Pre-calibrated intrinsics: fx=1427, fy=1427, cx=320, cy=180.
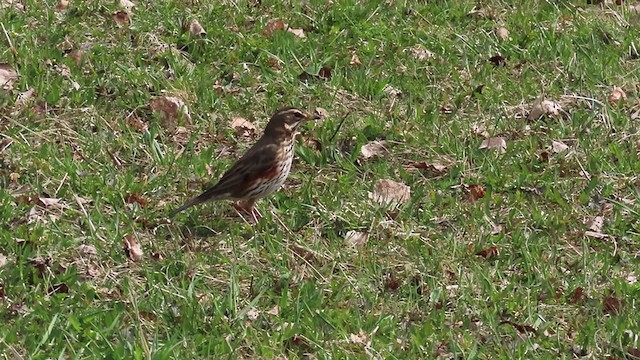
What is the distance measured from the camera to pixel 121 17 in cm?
1122

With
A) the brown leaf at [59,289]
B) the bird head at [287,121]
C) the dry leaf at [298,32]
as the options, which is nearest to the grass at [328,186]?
the brown leaf at [59,289]

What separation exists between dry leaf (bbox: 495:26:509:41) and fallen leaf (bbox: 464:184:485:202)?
102 inches

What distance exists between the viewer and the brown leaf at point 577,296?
7984mm

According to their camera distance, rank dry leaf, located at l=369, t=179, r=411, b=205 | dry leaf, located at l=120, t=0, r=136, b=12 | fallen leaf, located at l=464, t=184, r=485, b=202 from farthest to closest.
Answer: dry leaf, located at l=120, t=0, r=136, b=12, fallen leaf, located at l=464, t=184, r=485, b=202, dry leaf, located at l=369, t=179, r=411, b=205

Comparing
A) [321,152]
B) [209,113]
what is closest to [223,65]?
[209,113]

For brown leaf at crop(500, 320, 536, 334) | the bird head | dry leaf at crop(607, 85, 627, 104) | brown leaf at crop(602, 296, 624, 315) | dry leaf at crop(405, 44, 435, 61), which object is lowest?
dry leaf at crop(607, 85, 627, 104)

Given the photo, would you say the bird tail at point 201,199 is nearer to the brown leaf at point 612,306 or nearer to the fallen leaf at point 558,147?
the brown leaf at point 612,306

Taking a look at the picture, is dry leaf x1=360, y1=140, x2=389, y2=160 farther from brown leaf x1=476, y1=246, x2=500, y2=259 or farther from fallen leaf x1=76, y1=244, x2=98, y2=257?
fallen leaf x1=76, y1=244, x2=98, y2=257

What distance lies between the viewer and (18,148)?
9242 mm

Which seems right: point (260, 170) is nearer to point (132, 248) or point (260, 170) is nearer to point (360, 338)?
point (132, 248)

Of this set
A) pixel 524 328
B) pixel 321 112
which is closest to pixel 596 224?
pixel 524 328

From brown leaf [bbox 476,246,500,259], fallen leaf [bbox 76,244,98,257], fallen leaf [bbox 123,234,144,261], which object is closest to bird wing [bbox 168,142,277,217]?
fallen leaf [bbox 123,234,144,261]

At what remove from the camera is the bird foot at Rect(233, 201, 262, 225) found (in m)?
8.79

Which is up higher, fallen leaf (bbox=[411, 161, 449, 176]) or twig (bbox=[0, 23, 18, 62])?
twig (bbox=[0, 23, 18, 62])
